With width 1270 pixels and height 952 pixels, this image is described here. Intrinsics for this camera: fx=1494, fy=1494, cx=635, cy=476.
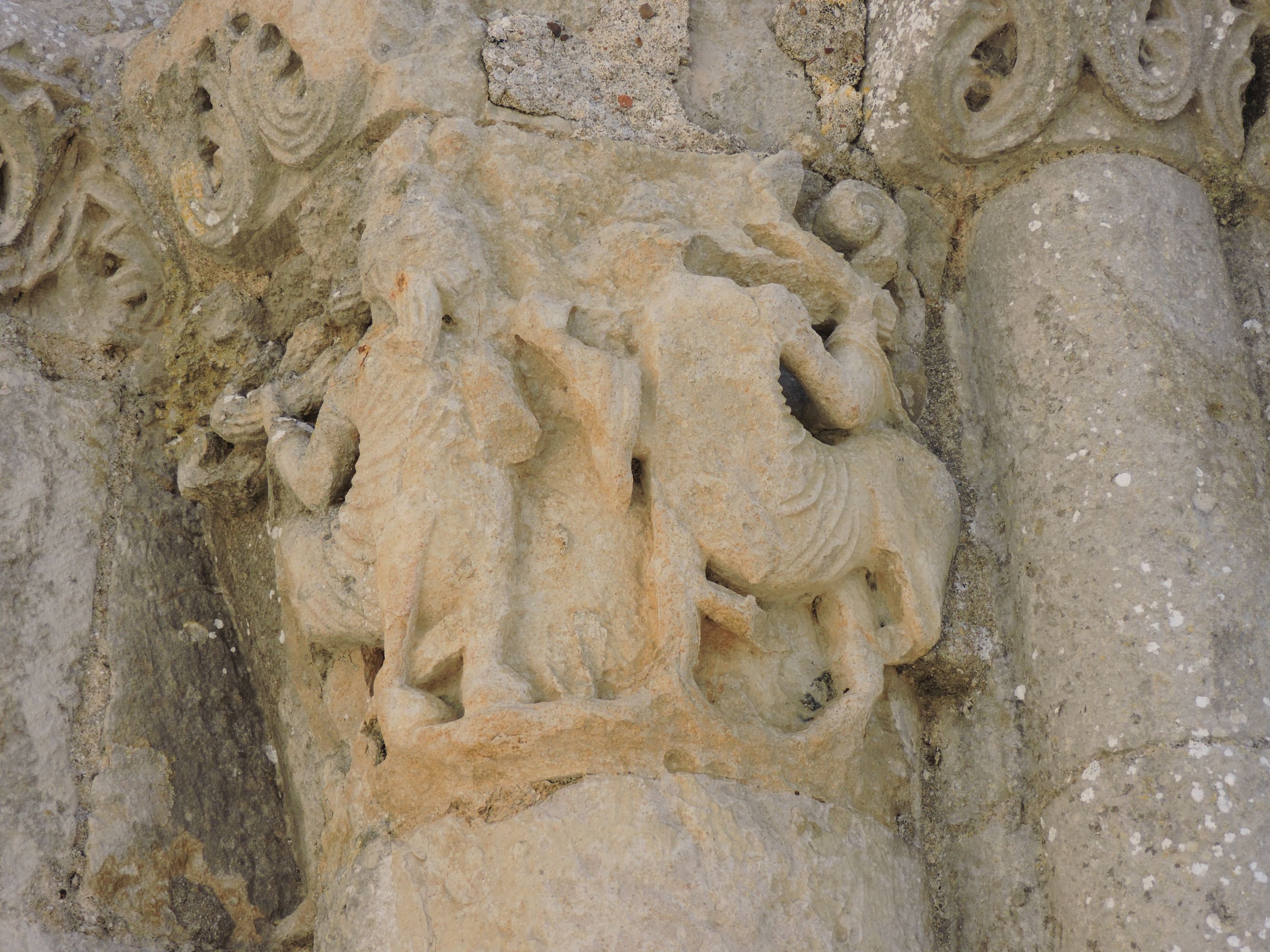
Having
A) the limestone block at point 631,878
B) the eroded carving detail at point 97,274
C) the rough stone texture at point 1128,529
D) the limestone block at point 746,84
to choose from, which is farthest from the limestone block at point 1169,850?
the eroded carving detail at point 97,274

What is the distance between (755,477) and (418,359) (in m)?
0.69

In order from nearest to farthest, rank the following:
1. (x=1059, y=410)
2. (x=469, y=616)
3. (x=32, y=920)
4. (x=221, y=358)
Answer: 1. (x=469, y=616)
2. (x=32, y=920)
3. (x=1059, y=410)
4. (x=221, y=358)

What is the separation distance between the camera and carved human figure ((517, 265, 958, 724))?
280 centimetres

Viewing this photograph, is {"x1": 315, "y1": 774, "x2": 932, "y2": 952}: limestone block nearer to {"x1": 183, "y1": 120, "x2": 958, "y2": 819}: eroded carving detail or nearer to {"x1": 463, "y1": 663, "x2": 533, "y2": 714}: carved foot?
{"x1": 183, "y1": 120, "x2": 958, "y2": 819}: eroded carving detail

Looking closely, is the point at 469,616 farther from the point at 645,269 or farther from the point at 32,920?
the point at 32,920

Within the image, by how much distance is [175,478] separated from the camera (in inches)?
142

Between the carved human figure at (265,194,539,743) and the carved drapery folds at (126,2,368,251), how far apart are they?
0.46 metres

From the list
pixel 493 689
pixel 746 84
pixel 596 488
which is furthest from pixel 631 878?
pixel 746 84

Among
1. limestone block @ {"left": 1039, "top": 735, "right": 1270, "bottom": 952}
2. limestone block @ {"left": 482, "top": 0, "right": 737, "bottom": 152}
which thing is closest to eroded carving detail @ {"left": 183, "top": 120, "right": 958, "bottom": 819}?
limestone block @ {"left": 482, "top": 0, "right": 737, "bottom": 152}

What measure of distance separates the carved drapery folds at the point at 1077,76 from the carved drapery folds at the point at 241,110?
1312 mm

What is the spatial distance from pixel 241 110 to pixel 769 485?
1563 mm

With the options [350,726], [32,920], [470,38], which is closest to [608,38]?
[470,38]

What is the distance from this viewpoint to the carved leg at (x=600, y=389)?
2812 millimetres

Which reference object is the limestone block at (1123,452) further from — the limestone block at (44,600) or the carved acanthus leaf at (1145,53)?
the limestone block at (44,600)
